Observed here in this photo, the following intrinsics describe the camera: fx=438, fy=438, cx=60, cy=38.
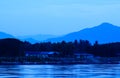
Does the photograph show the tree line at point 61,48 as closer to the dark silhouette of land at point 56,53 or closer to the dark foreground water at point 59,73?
the dark silhouette of land at point 56,53

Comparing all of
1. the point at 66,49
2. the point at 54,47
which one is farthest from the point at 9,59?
the point at 54,47

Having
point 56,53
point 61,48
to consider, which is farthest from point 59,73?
point 56,53

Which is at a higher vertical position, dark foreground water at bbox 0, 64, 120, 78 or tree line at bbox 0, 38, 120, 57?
tree line at bbox 0, 38, 120, 57

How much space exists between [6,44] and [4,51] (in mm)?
1147

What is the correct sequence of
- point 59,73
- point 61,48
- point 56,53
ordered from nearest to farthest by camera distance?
1. point 59,73
2. point 61,48
3. point 56,53

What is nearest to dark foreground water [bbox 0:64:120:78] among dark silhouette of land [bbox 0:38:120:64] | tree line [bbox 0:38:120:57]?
dark silhouette of land [bbox 0:38:120:64]

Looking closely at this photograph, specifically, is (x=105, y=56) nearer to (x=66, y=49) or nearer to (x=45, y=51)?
(x=66, y=49)

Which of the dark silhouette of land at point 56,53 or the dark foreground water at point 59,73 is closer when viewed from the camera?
the dark foreground water at point 59,73

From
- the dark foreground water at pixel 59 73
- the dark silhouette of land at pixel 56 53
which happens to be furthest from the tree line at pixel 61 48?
the dark foreground water at pixel 59 73

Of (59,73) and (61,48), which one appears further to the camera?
(61,48)

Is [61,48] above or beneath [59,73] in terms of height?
above

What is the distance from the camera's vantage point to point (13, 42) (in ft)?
226

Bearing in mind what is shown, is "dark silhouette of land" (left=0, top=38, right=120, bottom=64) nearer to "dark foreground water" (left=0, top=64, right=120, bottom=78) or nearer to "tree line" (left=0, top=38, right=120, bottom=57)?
"tree line" (left=0, top=38, right=120, bottom=57)

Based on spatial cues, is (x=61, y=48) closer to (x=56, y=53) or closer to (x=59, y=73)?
(x=56, y=53)
